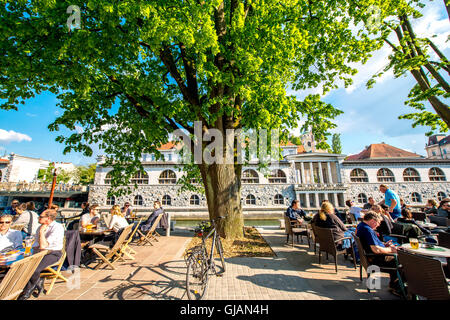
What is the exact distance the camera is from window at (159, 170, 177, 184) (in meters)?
31.1

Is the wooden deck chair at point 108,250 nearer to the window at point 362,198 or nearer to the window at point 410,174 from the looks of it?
the window at point 362,198

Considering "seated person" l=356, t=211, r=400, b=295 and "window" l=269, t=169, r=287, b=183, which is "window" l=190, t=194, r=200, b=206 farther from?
"seated person" l=356, t=211, r=400, b=295

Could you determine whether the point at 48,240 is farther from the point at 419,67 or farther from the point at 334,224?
the point at 419,67

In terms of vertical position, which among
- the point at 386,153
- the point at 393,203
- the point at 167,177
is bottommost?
the point at 393,203

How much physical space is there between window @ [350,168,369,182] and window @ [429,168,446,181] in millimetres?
9860

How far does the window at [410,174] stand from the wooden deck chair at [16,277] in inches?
1652

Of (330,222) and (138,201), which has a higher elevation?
Result: (138,201)

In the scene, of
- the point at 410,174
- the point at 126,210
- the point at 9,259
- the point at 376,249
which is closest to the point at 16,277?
the point at 9,259

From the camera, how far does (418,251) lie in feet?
11.2

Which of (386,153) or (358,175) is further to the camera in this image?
(386,153)

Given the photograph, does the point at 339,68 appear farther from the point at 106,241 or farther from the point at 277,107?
the point at 106,241

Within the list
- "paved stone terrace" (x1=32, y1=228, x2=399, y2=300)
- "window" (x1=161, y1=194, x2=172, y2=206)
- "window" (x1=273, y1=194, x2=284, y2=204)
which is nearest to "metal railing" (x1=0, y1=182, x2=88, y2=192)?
"window" (x1=161, y1=194, x2=172, y2=206)

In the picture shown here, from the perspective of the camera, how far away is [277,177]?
103ft

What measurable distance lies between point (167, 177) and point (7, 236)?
27869 millimetres
